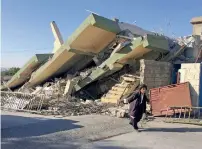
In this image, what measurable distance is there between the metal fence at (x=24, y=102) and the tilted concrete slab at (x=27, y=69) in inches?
146

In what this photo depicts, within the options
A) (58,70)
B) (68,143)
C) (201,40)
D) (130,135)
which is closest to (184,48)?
(201,40)

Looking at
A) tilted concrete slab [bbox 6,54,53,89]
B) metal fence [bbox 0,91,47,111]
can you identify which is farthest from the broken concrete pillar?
tilted concrete slab [bbox 6,54,53,89]

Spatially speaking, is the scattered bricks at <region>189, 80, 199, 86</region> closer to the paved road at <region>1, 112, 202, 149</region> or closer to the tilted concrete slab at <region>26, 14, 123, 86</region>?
the paved road at <region>1, 112, 202, 149</region>

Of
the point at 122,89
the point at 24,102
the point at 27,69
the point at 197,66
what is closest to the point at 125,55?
the point at 122,89

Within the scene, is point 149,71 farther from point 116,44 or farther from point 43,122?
point 43,122

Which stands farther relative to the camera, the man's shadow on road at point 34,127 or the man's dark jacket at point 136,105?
the man's dark jacket at point 136,105

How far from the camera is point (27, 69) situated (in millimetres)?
18047

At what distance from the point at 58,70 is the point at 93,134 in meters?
9.30

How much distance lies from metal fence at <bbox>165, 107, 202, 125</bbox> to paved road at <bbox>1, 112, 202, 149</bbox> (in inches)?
31.6

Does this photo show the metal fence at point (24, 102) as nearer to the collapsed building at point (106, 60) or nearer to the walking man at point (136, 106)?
the collapsed building at point (106, 60)

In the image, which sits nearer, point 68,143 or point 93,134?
point 68,143

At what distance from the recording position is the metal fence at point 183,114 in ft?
36.7

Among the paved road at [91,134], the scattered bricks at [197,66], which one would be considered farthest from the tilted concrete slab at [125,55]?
the paved road at [91,134]

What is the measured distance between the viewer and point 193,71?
42.1 feet
